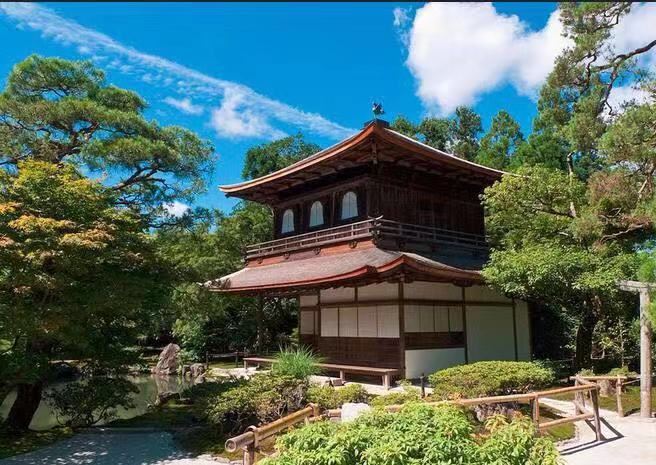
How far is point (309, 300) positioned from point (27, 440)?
9.70 meters

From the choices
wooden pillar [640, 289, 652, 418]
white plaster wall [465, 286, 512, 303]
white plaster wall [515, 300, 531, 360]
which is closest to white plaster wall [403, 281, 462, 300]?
white plaster wall [465, 286, 512, 303]

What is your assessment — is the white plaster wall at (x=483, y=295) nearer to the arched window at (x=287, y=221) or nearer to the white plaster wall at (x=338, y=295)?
the white plaster wall at (x=338, y=295)

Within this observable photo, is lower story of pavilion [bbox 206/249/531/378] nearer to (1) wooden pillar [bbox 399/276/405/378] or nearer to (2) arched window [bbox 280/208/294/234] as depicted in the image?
(1) wooden pillar [bbox 399/276/405/378]

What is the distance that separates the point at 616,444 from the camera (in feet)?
26.8

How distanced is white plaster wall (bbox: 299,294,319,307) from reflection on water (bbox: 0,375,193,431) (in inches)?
197

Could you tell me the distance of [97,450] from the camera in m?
9.07

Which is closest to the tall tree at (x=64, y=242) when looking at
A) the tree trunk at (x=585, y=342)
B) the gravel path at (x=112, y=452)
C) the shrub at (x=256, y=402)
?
the gravel path at (x=112, y=452)

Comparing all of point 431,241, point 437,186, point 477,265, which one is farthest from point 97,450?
point 437,186

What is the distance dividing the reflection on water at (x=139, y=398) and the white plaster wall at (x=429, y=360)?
21.6 feet

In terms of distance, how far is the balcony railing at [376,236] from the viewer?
49.5 ft

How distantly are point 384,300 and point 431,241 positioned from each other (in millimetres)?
2693

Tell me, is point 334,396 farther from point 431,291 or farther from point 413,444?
point 431,291

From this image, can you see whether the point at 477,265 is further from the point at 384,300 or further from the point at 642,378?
the point at 642,378

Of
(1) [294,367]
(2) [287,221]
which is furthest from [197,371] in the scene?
(1) [294,367]
